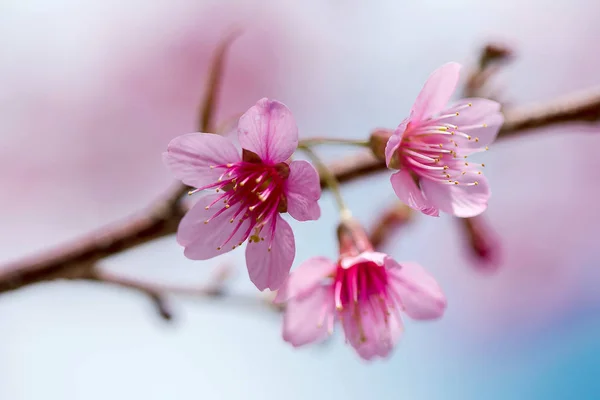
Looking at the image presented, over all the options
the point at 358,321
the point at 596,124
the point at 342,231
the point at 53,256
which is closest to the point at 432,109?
the point at 342,231

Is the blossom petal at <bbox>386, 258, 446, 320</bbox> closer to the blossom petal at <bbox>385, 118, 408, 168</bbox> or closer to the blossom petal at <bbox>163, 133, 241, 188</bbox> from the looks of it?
the blossom petal at <bbox>385, 118, 408, 168</bbox>

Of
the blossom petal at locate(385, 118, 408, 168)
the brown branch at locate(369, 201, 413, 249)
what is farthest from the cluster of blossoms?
the brown branch at locate(369, 201, 413, 249)

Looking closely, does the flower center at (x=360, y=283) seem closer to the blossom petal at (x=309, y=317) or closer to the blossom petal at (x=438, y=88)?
the blossom petal at (x=309, y=317)

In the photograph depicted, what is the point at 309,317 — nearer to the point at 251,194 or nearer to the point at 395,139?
the point at 251,194

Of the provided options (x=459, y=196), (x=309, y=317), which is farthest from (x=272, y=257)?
(x=459, y=196)

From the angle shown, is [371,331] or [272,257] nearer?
[272,257]

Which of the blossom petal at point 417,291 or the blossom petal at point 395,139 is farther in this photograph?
the blossom petal at point 417,291

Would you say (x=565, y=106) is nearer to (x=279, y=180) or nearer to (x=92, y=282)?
(x=279, y=180)

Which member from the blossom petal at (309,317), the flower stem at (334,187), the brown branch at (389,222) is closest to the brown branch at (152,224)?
the flower stem at (334,187)
